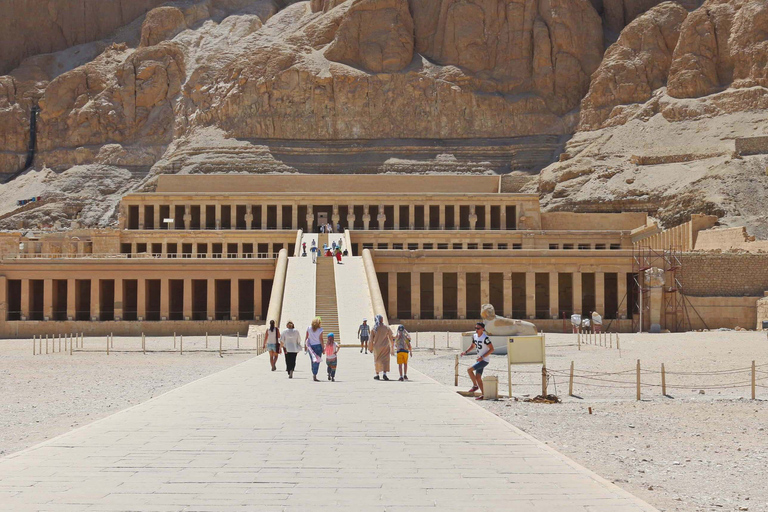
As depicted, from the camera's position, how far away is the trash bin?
62.0ft

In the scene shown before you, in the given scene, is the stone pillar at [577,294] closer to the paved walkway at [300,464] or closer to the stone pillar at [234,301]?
the stone pillar at [234,301]

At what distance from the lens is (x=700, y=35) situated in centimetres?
8481

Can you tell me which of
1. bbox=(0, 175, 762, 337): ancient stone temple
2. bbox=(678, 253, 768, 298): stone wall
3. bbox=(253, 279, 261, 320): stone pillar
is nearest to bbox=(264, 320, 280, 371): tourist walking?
bbox=(0, 175, 762, 337): ancient stone temple

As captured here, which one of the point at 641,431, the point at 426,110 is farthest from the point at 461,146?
the point at 641,431

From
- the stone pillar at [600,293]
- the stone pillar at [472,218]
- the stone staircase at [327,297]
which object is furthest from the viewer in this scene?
the stone pillar at [472,218]

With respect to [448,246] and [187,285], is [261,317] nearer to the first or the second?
[187,285]

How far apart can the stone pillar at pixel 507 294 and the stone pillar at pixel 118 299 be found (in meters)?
21.8

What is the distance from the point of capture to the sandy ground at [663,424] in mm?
11461

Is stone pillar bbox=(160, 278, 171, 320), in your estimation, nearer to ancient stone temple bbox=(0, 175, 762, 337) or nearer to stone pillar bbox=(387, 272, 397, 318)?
ancient stone temple bbox=(0, 175, 762, 337)

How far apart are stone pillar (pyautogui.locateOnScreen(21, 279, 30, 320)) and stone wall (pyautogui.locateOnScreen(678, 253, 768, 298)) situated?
37.0m

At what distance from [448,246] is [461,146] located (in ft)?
110

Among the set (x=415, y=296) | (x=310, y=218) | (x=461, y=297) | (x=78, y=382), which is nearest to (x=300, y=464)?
(x=78, y=382)

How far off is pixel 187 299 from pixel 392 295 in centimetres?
1170

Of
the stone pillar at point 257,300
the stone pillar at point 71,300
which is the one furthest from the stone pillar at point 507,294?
the stone pillar at point 71,300
